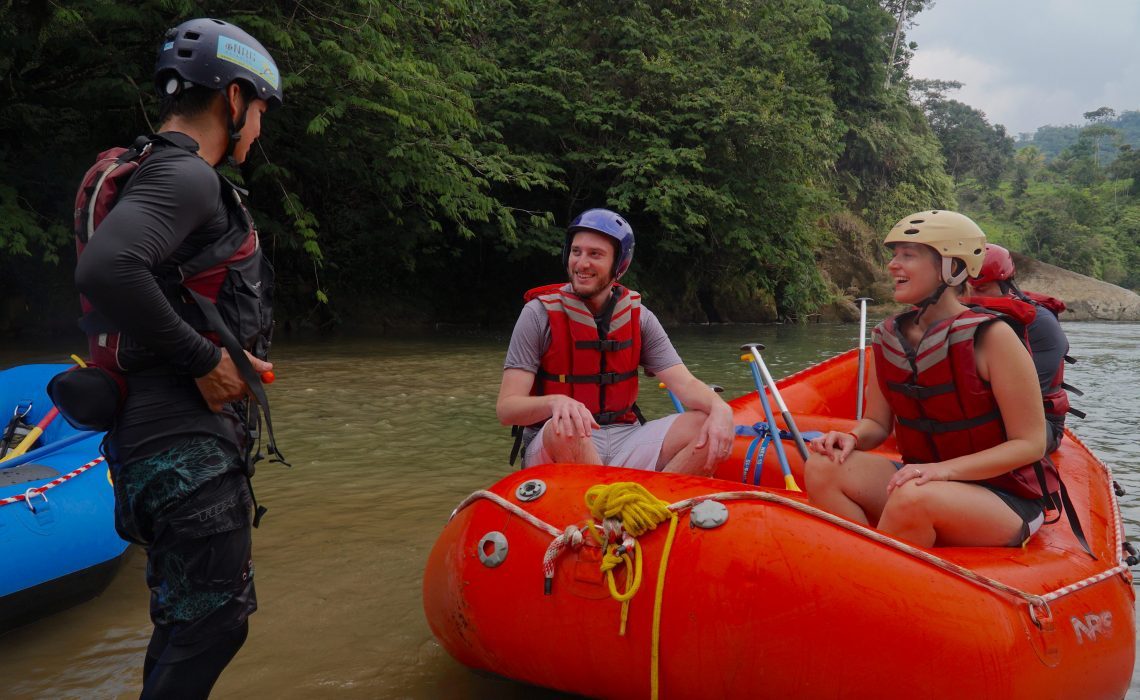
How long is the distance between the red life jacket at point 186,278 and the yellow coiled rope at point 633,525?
0.96 m

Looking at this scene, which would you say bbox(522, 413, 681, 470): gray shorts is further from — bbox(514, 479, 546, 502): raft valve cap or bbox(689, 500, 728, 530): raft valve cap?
bbox(689, 500, 728, 530): raft valve cap

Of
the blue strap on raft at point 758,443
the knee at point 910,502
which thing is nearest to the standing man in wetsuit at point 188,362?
the knee at point 910,502

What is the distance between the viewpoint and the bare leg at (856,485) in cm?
252

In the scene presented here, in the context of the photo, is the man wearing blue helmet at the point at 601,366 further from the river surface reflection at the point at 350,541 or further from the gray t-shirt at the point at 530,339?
the river surface reflection at the point at 350,541

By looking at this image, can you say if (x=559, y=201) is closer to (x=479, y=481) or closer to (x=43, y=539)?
(x=479, y=481)

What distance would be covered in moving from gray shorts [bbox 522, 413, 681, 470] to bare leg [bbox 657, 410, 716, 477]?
0.02 m

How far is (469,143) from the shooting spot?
37.0 ft

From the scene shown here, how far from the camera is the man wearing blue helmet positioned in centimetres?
280

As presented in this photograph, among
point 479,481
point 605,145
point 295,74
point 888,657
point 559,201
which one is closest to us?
point 888,657

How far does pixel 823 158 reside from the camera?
16.7 metres

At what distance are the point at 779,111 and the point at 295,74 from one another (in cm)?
965

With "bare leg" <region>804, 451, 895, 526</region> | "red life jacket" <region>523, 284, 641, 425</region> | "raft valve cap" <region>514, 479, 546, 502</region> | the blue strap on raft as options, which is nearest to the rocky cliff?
the blue strap on raft

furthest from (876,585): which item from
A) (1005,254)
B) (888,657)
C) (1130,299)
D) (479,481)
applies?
(1130,299)

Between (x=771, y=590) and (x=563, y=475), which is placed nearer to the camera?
(x=771, y=590)
